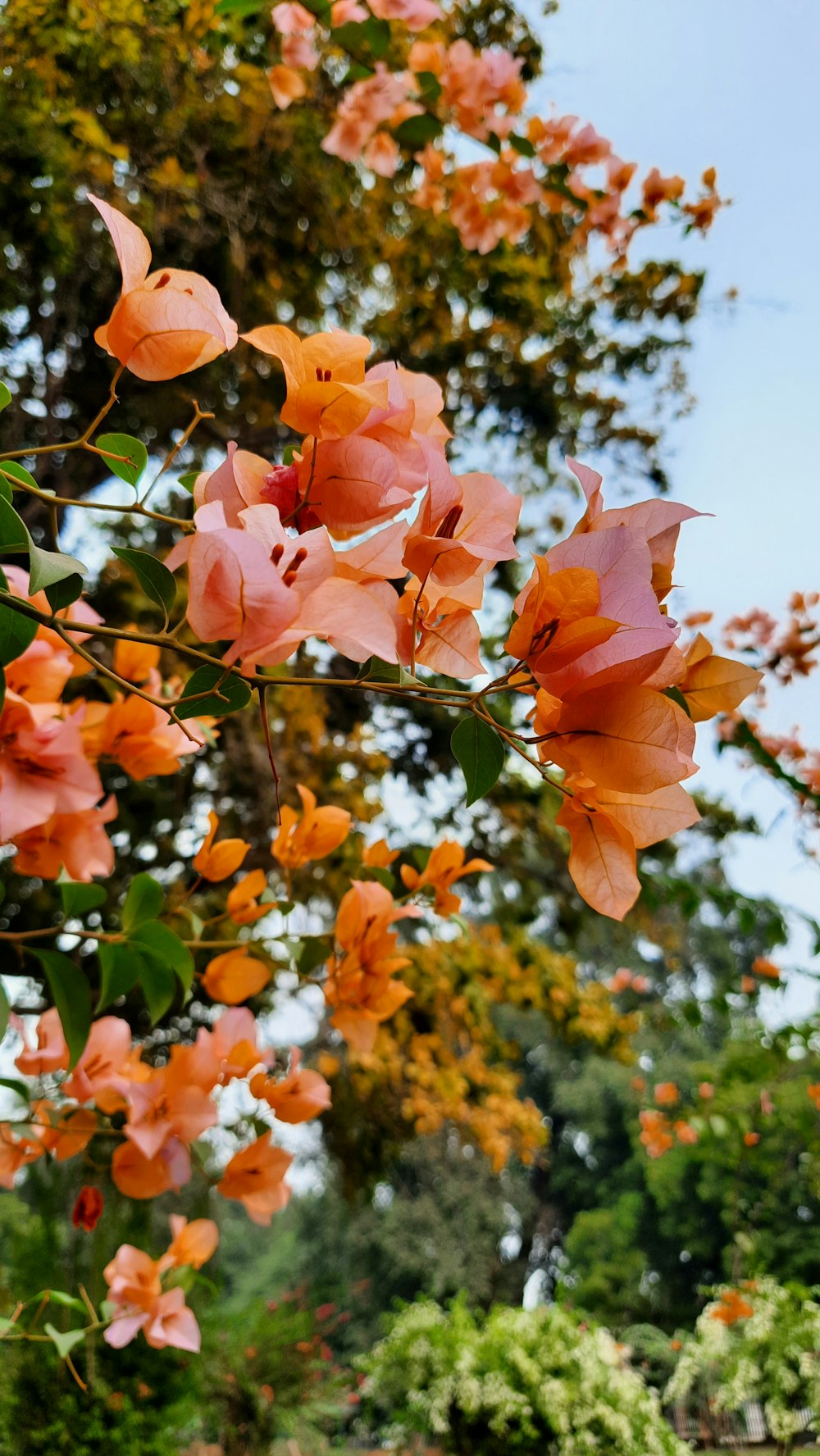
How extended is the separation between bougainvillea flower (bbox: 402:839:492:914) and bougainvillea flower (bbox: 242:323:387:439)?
25cm

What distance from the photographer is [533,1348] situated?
2.54m

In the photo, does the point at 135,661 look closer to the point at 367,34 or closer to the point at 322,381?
the point at 322,381

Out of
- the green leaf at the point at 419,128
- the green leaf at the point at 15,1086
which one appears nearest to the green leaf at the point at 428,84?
the green leaf at the point at 419,128

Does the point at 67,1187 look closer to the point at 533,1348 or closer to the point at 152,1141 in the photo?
the point at 533,1348

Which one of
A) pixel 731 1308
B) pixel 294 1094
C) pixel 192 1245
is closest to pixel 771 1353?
pixel 731 1308

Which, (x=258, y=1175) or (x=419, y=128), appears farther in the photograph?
(x=419, y=128)

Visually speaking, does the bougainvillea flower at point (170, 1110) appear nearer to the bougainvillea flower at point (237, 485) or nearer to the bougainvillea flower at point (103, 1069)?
the bougainvillea flower at point (103, 1069)

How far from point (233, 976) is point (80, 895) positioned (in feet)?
0.33

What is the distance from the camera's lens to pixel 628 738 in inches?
7.9

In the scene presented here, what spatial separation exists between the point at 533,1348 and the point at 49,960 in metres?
2.78

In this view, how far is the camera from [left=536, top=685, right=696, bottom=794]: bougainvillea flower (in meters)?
0.20

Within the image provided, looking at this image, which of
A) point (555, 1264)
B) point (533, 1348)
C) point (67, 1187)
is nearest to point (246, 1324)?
point (533, 1348)

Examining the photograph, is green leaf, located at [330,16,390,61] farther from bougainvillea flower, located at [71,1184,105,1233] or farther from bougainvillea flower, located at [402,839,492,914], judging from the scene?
bougainvillea flower, located at [71,1184,105,1233]

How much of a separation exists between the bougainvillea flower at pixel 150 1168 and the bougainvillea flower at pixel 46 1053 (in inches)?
2.1
